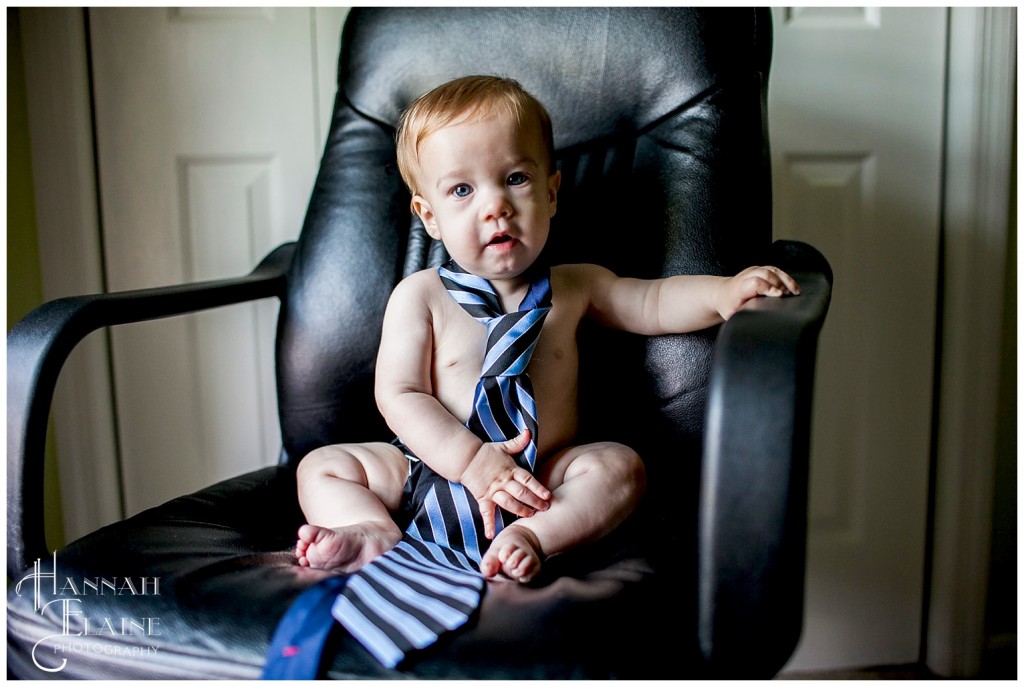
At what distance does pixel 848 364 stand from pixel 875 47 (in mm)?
474

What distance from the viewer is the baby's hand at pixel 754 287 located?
0.64m

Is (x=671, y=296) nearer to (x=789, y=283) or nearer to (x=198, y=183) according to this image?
(x=789, y=283)

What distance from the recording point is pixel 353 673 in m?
0.50

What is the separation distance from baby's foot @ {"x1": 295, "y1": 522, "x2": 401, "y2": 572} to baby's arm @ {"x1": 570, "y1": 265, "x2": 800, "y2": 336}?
339mm

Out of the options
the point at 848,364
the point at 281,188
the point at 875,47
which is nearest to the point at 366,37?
the point at 281,188

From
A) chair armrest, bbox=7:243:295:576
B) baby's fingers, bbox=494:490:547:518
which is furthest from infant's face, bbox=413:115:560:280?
chair armrest, bbox=7:243:295:576

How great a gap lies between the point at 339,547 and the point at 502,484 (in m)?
0.15

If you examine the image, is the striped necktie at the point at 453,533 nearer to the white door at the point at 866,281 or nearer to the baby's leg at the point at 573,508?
the baby's leg at the point at 573,508

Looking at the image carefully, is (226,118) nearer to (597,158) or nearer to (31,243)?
(31,243)

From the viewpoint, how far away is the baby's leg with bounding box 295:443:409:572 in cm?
62

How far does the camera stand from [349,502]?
719mm

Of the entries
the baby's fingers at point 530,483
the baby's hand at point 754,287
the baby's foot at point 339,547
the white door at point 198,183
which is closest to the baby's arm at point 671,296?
the baby's hand at point 754,287

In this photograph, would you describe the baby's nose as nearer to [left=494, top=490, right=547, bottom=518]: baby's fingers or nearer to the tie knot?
the tie knot
